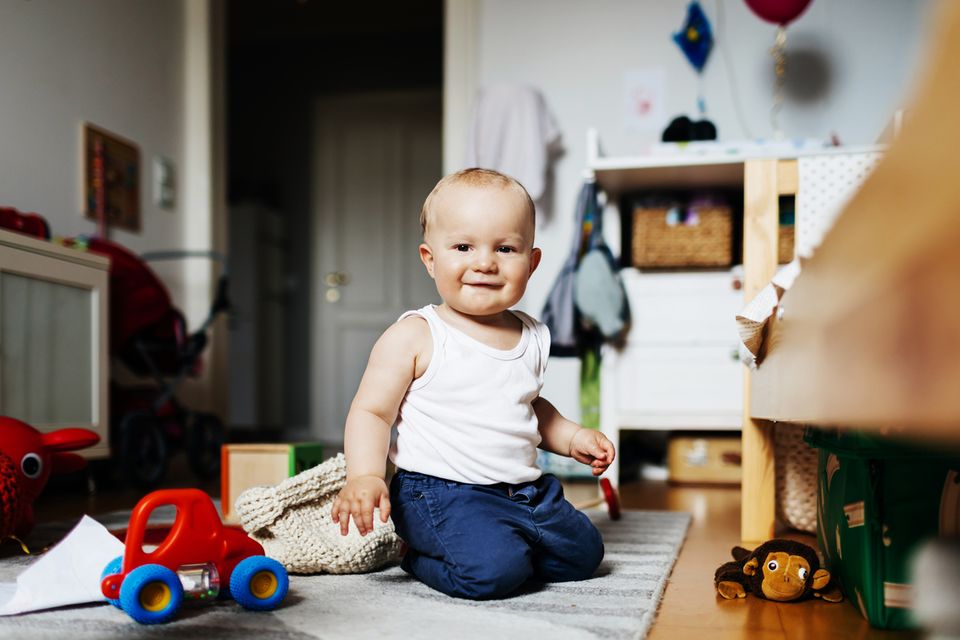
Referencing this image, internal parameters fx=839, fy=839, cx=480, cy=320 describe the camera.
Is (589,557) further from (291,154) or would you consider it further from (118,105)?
(291,154)

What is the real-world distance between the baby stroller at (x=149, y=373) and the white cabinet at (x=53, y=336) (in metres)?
0.16

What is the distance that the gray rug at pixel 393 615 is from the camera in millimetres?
902

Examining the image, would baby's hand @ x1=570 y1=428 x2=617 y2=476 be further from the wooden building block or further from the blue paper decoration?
the blue paper decoration

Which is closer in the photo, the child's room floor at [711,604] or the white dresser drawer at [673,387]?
the child's room floor at [711,604]

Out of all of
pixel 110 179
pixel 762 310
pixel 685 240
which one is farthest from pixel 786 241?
pixel 110 179

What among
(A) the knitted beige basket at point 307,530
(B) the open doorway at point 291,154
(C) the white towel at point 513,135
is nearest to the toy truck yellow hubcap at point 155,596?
(A) the knitted beige basket at point 307,530

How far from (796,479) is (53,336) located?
1.80m

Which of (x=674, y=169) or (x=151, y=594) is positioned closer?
(x=151, y=594)

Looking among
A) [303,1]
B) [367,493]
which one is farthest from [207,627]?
[303,1]

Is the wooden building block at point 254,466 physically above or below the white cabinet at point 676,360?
below

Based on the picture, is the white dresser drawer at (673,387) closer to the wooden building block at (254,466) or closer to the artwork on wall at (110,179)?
the wooden building block at (254,466)

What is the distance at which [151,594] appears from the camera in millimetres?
932

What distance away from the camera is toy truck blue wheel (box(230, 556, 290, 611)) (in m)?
0.99

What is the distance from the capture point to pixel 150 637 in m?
0.88
